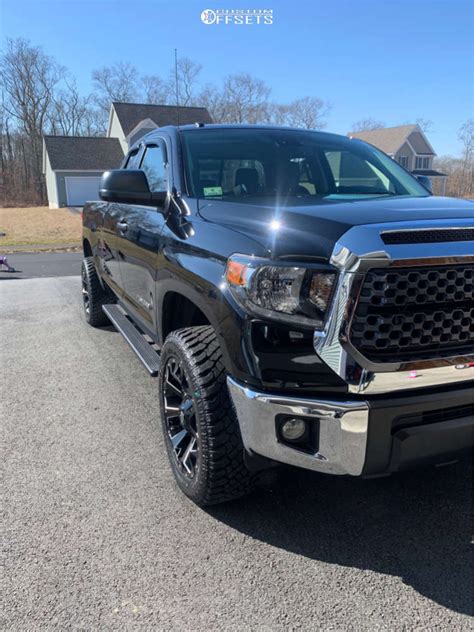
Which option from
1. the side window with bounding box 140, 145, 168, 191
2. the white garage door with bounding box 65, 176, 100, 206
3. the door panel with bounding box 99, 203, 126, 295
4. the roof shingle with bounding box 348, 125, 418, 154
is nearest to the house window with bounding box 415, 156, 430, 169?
the roof shingle with bounding box 348, 125, 418, 154

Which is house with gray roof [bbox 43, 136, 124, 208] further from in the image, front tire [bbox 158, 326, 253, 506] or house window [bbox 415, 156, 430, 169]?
front tire [bbox 158, 326, 253, 506]

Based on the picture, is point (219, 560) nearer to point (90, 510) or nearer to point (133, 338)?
point (90, 510)

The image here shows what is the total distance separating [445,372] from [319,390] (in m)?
0.51

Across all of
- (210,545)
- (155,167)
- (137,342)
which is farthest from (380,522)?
(155,167)

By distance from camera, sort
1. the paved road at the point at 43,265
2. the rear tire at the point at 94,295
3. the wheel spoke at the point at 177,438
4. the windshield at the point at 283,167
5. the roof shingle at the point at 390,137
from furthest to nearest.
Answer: the roof shingle at the point at 390,137
the paved road at the point at 43,265
the rear tire at the point at 94,295
the windshield at the point at 283,167
the wheel spoke at the point at 177,438

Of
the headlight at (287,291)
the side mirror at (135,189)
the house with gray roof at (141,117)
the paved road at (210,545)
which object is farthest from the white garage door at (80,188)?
the headlight at (287,291)

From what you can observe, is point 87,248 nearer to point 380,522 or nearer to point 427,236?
point 380,522

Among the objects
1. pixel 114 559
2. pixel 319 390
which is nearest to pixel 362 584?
pixel 319 390

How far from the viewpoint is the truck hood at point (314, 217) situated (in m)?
2.06

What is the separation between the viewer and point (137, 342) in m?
3.85

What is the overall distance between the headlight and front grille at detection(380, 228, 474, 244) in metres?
0.26

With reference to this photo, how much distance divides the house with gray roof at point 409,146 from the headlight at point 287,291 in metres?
44.5

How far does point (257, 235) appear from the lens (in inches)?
86.7

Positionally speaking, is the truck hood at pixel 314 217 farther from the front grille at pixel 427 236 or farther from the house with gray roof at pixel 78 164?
the house with gray roof at pixel 78 164
